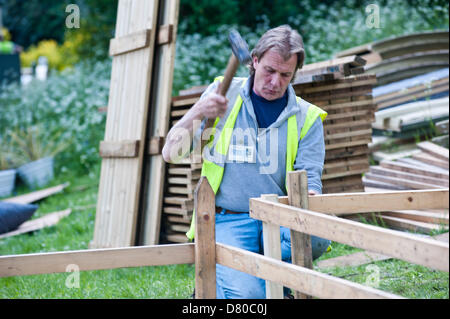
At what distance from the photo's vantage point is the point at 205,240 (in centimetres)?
290

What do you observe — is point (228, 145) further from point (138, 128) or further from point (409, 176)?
point (409, 176)

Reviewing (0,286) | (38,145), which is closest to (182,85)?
(38,145)

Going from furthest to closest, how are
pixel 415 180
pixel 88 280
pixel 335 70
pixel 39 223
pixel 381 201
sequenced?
1. pixel 39 223
2. pixel 415 180
3. pixel 335 70
4. pixel 88 280
5. pixel 381 201

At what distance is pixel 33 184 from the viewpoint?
9.95m

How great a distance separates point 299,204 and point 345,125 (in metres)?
2.98

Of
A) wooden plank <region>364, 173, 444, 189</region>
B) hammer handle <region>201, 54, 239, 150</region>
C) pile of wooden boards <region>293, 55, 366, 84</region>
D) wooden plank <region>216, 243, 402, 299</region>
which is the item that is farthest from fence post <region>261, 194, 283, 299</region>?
wooden plank <region>364, 173, 444, 189</region>

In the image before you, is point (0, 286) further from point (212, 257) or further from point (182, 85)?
point (182, 85)

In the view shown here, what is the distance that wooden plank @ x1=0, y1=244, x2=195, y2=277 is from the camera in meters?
2.92

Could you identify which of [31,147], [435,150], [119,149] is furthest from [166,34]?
[31,147]

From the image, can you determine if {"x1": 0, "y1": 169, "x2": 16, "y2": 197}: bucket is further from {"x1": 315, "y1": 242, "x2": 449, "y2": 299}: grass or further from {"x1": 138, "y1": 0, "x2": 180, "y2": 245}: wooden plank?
{"x1": 315, "y1": 242, "x2": 449, "y2": 299}: grass

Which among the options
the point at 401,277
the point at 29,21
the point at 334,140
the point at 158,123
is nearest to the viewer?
the point at 401,277

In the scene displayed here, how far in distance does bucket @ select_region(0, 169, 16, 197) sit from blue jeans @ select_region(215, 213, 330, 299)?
7.02 m

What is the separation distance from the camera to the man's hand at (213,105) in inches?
109

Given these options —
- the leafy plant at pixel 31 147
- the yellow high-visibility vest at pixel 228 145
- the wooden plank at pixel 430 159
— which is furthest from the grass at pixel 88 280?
the leafy plant at pixel 31 147
